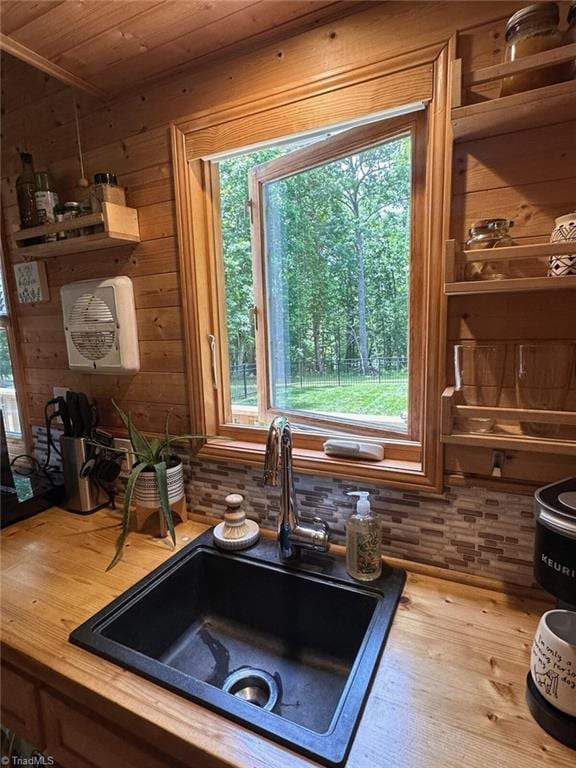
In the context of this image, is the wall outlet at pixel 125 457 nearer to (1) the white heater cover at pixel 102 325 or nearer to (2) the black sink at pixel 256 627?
(1) the white heater cover at pixel 102 325

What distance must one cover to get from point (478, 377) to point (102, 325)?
1.16 m

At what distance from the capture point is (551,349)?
0.77 m

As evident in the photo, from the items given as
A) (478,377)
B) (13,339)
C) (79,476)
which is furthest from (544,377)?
(13,339)

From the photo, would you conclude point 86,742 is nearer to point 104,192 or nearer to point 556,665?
point 556,665

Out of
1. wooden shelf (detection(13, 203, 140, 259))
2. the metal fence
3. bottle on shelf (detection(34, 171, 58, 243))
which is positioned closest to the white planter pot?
the metal fence

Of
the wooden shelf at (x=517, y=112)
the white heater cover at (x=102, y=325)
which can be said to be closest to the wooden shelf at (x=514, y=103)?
the wooden shelf at (x=517, y=112)

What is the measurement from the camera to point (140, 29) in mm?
977

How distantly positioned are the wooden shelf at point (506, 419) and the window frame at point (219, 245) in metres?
0.12

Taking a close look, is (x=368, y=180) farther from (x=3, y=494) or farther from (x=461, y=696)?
(x=3, y=494)

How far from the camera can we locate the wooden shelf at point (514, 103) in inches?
25.4

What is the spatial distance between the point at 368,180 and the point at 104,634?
49.4 inches

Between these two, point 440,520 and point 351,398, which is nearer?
point 440,520

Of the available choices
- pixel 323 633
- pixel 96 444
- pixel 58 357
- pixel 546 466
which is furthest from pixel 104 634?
pixel 58 357

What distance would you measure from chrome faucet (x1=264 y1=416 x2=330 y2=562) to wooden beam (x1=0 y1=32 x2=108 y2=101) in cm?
117
